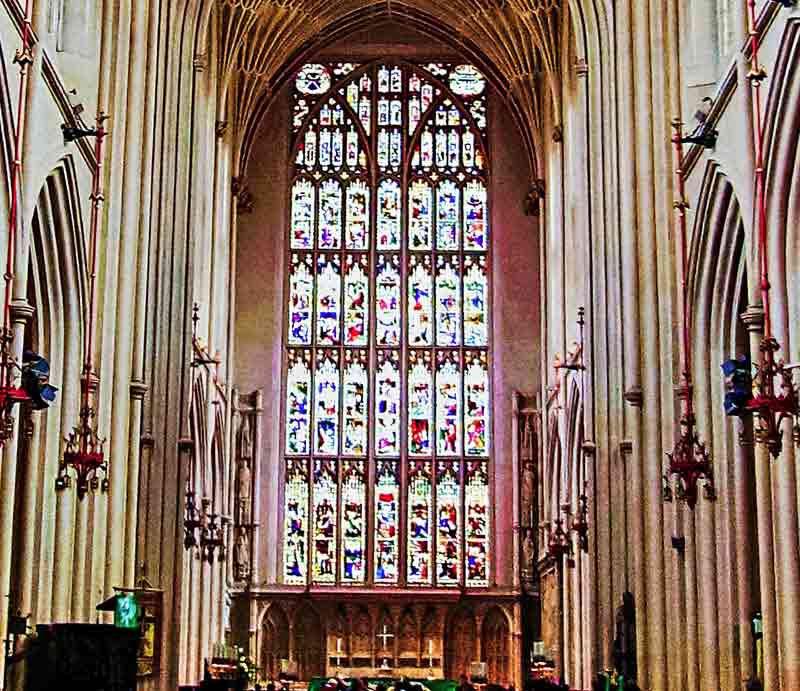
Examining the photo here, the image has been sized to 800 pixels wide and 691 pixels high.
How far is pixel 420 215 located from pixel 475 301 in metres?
2.61

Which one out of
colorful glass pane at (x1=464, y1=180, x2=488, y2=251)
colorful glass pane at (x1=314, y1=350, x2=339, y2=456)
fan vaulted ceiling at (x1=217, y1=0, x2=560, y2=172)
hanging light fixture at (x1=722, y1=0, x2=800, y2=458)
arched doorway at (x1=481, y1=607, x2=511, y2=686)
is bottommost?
arched doorway at (x1=481, y1=607, x2=511, y2=686)

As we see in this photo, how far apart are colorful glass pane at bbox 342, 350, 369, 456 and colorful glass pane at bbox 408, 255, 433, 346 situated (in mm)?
1395

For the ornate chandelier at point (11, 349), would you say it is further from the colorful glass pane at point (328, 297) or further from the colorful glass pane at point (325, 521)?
the colorful glass pane at point (328, 297)

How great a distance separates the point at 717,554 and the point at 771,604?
11.7 ft

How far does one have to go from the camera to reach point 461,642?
35500 millimetres

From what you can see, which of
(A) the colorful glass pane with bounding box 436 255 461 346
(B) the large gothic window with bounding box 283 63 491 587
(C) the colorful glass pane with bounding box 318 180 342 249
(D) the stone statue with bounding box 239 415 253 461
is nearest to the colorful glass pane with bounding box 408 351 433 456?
(B) the large gothic window with bounding box 283 63 491 587

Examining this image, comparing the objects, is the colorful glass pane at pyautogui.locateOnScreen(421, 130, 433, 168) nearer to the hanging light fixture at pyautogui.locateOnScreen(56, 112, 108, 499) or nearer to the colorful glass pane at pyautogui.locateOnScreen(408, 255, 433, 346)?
the colorful glass pane at pyautogui.locateOnScreen(408, 255, 433, 346)

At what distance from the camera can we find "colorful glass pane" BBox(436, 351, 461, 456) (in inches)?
1443

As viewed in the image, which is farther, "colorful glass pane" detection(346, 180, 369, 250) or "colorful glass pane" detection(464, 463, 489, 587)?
"colorful glass pane" detection(346, 180, 369, 250)

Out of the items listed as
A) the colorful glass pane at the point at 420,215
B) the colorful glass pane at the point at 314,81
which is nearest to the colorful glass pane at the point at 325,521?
the colorful glass pane at the point at 420,215

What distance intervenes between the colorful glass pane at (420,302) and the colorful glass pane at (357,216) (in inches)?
53.3

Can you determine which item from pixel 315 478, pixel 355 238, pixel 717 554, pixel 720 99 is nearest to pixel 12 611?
pixel 717 554

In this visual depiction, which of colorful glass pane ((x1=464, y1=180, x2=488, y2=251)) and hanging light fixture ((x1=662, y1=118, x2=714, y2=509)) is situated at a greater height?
colorful glass pane ((x1=464, y1=180, x2=488, y2=251))

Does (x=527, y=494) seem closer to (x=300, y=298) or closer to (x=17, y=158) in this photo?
(x=300, y=298)
